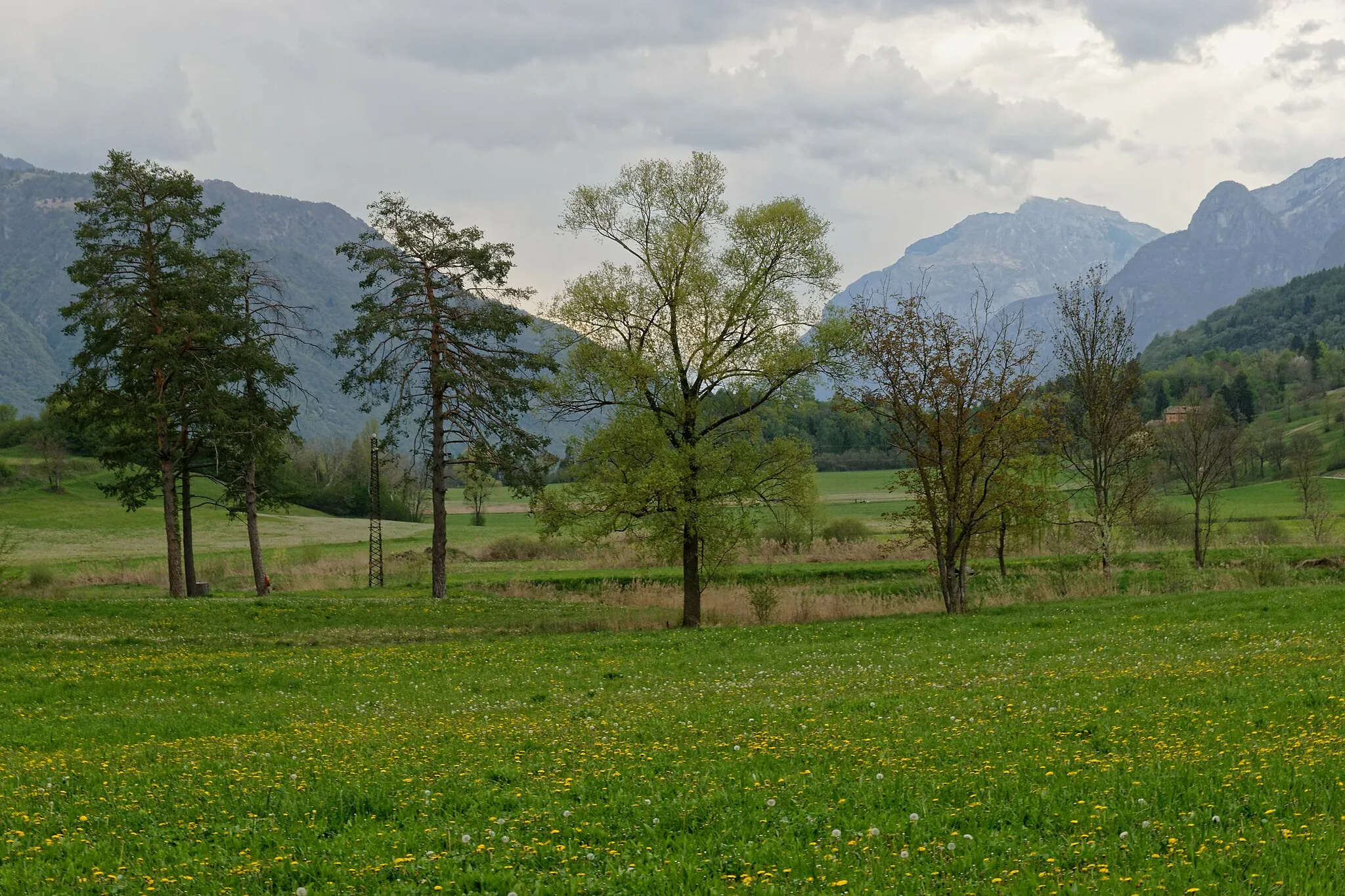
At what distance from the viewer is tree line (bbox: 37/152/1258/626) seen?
32969mm

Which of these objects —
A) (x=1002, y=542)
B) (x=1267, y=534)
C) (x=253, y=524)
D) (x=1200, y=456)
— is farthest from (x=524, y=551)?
(x=1267, y=534)

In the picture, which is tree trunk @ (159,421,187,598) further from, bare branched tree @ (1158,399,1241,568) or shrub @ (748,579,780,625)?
bare branched tree @ (1158,399,1241,568)

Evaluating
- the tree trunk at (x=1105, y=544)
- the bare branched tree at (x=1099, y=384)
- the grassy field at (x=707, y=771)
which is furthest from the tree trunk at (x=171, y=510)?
the tree trunk at (x=1105, y=544)

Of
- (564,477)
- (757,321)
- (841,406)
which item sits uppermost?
(757,321)

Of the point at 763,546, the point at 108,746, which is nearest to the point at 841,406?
the point at 108,746

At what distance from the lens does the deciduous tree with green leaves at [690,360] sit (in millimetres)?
33719

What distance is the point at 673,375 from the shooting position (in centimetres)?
3456

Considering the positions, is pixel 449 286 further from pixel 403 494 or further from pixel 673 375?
pixel 403 494

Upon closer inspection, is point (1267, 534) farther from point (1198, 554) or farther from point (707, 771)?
point (707, 771)

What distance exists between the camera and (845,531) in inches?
2736

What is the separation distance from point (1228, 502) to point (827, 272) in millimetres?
96018

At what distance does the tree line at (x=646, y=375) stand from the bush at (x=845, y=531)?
24799mm

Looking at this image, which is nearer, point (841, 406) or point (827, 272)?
point (841, 406)

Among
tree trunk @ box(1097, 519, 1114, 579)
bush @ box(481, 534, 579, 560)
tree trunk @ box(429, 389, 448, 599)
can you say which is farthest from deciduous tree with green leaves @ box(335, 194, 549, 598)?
bush @ box(481, 534, 579, 560)
